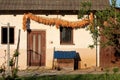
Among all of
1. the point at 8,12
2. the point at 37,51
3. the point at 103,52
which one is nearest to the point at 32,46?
the point at 37,51

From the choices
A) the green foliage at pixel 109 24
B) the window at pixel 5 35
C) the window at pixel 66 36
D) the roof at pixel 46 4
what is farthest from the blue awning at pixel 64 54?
the green foliage at pixel 109 24

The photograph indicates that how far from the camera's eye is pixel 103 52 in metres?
28.4

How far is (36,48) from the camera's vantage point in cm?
2858

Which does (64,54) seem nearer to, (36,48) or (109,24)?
(36,48)

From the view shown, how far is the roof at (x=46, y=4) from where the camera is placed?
28.2m

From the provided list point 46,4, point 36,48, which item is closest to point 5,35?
point 36,48

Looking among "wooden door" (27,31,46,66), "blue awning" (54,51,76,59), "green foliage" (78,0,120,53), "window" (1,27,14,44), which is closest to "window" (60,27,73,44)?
"blue awning" (54,51,76,59)

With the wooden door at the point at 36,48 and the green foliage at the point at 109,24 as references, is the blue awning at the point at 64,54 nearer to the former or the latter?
the wooden door at the point at 36,48

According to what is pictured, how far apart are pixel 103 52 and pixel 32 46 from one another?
4.21 m

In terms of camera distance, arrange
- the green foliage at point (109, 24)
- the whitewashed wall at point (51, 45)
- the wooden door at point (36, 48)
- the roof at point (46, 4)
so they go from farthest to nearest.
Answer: the wooden door at point (36, 48) < the whitewashed wall at point (51, 45) < the roof at point (46, 4) < the green foliage at point (109, 24)

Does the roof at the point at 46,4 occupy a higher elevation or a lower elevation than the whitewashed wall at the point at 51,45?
higher

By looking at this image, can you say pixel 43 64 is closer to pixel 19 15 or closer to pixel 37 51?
pixel 37 51

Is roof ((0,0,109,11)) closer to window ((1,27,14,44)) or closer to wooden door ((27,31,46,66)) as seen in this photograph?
window ((1,27,14,44))

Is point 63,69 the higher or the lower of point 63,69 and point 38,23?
the lower
